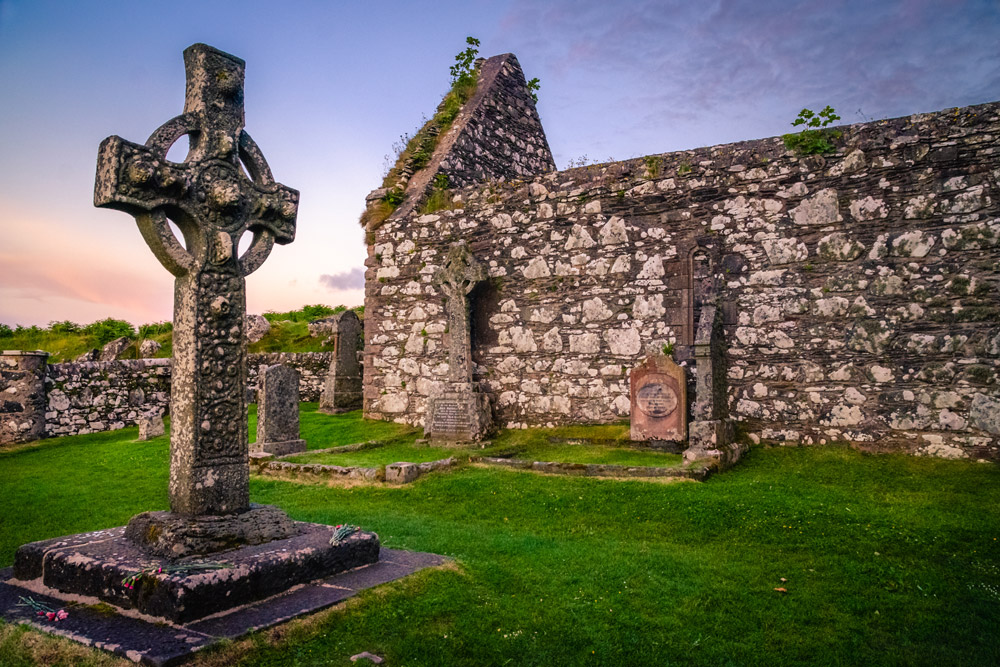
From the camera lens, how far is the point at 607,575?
4637 millimetres

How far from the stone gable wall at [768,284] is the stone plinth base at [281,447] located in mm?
2284

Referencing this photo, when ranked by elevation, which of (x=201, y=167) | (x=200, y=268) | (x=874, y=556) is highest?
(x=201, y=167)

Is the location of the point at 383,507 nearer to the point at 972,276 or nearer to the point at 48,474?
the point at 48,474

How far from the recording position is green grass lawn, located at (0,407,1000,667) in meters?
3.44

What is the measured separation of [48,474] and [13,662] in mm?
7330

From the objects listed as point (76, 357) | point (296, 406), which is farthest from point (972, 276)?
point (76, 357)

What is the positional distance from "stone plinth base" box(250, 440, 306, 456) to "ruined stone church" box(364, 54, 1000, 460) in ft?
7.52

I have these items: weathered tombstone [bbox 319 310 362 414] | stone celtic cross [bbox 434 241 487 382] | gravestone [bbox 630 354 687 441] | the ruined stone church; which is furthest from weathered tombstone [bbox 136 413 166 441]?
gravestone [bbox 630 354 687 441]

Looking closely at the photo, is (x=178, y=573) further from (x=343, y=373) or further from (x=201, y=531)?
(x=343, y=373)

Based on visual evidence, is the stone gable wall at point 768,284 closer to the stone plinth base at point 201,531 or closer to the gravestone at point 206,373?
the gravestone at point 206,373

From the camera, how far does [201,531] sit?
3.89m

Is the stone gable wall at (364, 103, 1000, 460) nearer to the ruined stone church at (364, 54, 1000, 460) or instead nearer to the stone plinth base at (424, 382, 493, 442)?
the ruined stone church at (364, 54, 1000, 460)

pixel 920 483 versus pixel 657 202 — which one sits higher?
pixel 657 202

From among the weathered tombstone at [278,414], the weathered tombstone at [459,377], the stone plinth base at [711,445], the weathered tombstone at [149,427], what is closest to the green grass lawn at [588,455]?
the stone plinth base at [711,445]
